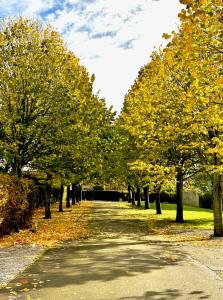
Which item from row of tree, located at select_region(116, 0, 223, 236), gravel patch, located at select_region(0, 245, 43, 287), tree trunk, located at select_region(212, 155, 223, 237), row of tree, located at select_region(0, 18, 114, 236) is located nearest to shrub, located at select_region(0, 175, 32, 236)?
row of tree, located at select_region(0, 18, 114, 236)

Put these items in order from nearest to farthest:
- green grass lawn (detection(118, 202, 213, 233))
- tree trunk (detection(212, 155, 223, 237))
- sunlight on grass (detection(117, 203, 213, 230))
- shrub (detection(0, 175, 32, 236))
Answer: shrub (detection(0, 175, 32, 236)) → tree trunk (detection(212, 155, 223, 237)) → green grass lawn (detection(118, 202, 213, 233)) → sunlight on grass (detection(117, 203, 213, 230))

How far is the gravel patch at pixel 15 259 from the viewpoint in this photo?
32.0ft

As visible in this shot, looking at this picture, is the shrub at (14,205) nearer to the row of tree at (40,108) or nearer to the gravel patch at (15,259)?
the row of tree at (40,108)

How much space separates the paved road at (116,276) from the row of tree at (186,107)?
3.64 metres

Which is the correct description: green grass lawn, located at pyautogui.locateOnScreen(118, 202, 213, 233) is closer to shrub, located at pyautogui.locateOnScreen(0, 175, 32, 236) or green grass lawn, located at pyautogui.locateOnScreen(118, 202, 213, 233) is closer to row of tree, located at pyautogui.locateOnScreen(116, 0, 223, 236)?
row of tree, located at pyautogui.locateOnScreen(116, 0, 223, 236)

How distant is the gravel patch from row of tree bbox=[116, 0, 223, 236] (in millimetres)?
6085

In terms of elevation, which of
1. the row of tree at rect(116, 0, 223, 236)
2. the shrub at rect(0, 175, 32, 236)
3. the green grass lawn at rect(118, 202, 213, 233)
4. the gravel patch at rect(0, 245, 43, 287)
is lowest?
the green grass lawn at rect(118, 202, 213, 233)

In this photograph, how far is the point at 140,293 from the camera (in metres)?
7.87

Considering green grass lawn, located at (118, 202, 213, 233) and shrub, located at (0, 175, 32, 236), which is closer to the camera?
shrub, located at (0, 175, 32, 236)

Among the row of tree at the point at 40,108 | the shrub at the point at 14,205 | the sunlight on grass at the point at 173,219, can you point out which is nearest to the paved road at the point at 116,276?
the shrub at the point at 14,205

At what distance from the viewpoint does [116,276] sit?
940 cm

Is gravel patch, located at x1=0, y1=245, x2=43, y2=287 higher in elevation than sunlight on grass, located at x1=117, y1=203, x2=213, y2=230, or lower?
higher

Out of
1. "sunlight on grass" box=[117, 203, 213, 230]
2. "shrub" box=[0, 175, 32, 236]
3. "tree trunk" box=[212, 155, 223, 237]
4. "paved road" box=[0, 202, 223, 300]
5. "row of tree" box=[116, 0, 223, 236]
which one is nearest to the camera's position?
"paved road" box=[0, 202, 223, 300]

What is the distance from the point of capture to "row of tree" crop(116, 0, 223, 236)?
31.9 feet
